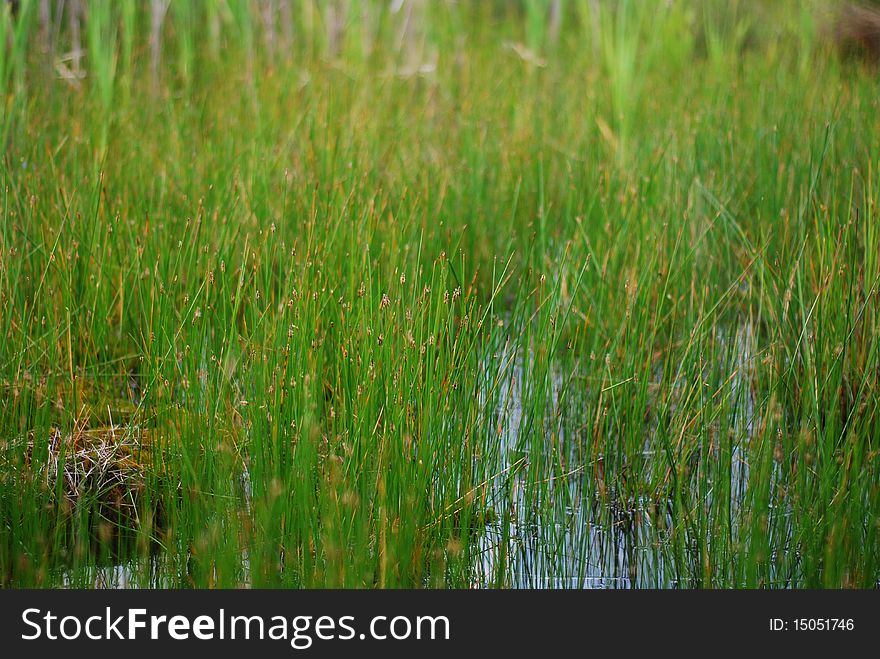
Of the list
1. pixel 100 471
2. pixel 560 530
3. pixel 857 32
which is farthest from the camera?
pixel 857 32

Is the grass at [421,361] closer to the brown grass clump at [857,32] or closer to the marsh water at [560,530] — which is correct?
the marsh water at [560,530]

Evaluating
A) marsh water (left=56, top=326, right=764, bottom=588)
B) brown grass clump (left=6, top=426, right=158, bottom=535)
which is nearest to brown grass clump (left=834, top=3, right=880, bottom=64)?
marsh water (left=56, top=326, right=764, bottom=588)

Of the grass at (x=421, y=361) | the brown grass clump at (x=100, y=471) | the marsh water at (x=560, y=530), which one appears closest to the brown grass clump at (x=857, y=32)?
the grass at (x=421, y=361)

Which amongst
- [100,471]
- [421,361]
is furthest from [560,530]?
[100,471]

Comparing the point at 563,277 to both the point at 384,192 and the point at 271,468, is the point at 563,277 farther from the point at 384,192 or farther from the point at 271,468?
the point at 384,192

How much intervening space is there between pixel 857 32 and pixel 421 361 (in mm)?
3520

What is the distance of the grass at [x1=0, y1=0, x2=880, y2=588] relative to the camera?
→ 2.08 metres

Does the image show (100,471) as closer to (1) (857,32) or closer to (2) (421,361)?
(2) (421,361)

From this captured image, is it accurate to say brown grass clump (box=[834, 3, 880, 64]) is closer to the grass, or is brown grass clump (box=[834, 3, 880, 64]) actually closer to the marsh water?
the grass

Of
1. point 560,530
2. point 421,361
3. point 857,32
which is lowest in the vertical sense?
point 560,530

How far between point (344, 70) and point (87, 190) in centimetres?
222

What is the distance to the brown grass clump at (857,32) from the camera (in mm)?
4512

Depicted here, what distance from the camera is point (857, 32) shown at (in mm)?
4617
